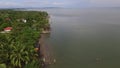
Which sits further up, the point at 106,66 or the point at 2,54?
the point at 2,54

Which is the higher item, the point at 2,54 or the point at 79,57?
the point at 2,54

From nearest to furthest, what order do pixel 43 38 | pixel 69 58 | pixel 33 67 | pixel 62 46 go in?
1. pixel 33 67
2. pixel 69 58
3. pixel 62 46
4. pixel 43 38

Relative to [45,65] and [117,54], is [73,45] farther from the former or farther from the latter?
[45,65]

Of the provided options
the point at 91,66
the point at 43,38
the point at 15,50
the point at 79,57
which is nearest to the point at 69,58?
the point at 79,57

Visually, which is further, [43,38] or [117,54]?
[43,38]

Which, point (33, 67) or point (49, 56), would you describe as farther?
point (49, 56)

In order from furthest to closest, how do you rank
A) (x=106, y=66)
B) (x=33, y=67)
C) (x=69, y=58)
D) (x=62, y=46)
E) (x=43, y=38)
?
(x=43, y=38), (x=62, y=46), (x=69, y=58), (x=106, y=66), (x=33, y=67)

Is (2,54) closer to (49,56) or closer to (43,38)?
(49,56)

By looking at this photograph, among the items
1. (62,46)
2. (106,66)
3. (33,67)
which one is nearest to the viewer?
(33,67)

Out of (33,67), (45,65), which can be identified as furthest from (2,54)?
(45,65)
